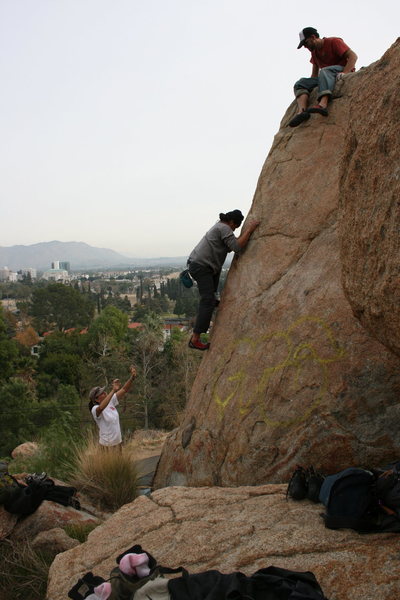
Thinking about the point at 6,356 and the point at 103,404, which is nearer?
the point at 103,404

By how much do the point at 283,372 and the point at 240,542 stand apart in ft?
6.07

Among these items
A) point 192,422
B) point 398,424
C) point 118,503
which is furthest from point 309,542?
point 118,503

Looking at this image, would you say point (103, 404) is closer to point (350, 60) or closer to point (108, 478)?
point (108, 478)

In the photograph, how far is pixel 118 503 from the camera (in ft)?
20.6

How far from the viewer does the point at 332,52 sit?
21.5ft

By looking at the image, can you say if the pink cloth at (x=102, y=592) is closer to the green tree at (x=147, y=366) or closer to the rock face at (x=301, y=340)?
the rock face at (x=301, y=340)

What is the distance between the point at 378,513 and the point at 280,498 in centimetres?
101

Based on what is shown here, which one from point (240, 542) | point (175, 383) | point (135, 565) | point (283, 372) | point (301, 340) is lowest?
point (175, 383)

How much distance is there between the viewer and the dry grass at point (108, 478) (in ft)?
20.7

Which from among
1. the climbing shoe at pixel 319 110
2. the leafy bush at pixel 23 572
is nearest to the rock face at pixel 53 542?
the leafy bush at pixel 23 572

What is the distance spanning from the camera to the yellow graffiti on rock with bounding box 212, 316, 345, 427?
4.74 meters

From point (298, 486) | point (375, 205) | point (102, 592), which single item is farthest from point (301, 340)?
point (102, 592)

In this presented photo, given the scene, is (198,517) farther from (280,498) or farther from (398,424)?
(398,424)

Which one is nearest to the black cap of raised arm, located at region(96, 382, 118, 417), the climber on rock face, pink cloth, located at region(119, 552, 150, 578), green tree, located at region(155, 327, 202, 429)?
the climber on rock face
